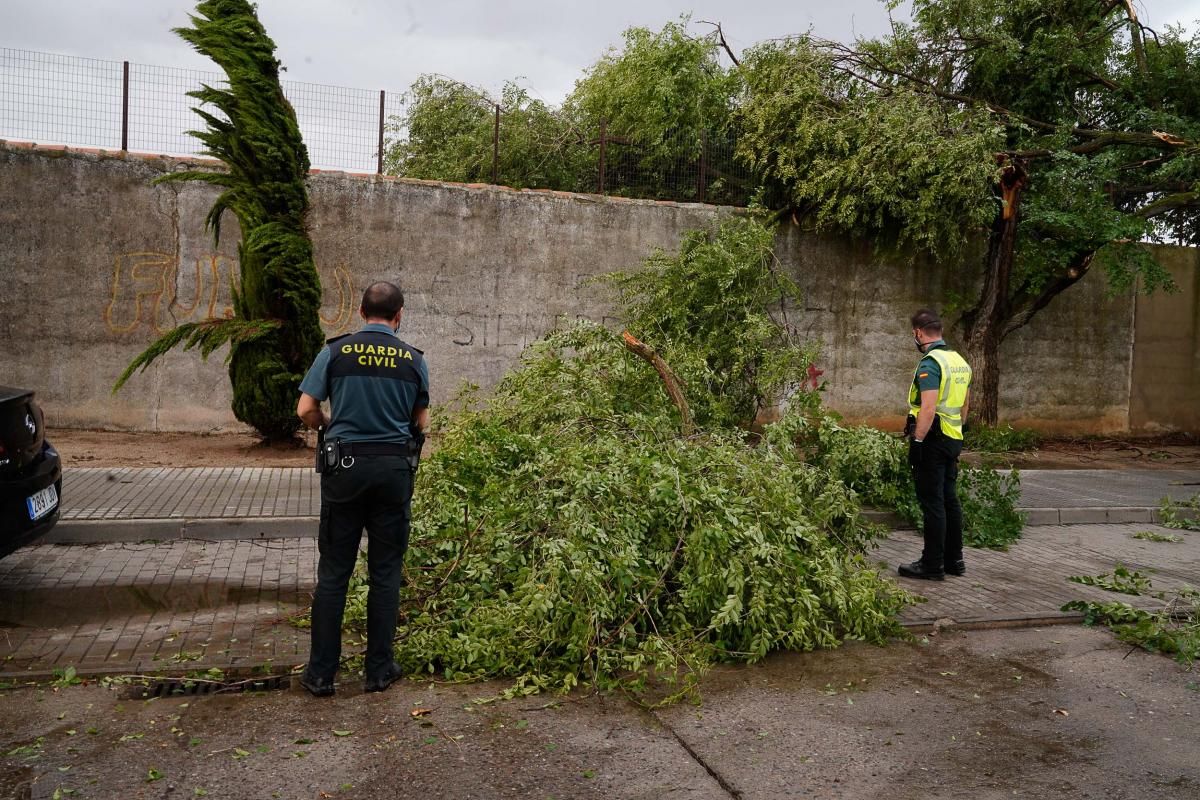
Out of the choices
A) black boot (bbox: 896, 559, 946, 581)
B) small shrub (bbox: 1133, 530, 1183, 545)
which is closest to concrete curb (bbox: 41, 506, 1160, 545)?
black boot (bbox: 896, 559, 946, 581)

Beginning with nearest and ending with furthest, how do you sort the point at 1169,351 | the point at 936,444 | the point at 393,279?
the point at 936,444
the point at 393,279
the point at 1169,351

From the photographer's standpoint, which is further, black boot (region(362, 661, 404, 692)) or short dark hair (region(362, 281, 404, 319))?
short dark hair (region(362, 281, 404, 319))

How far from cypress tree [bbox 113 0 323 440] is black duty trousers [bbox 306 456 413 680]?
7033mm

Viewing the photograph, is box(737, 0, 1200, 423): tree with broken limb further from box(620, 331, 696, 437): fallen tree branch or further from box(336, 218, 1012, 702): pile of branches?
box(620, 331, 696, 437): fallen tree branch

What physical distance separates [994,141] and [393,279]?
29.0ft

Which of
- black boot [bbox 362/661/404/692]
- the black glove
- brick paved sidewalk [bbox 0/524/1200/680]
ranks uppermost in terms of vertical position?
the black glove

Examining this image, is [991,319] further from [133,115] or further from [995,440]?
[133,115]

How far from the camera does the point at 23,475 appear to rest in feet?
18.9

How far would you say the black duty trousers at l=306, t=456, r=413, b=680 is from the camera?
176 inches

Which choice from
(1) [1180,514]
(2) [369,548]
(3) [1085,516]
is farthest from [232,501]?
(1) [1180,514]

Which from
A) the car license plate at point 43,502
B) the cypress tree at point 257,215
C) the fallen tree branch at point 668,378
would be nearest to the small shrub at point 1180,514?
the fallen tree branch at point 668,378

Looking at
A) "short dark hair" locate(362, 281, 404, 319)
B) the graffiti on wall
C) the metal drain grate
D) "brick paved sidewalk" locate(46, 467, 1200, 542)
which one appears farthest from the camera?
the graffiti on wall

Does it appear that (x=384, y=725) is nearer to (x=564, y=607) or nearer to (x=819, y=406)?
(x=564, y=607)

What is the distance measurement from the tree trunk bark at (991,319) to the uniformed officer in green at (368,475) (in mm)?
13056
